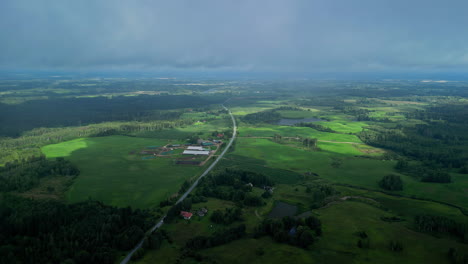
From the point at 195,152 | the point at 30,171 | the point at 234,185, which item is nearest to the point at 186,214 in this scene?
the point at 234,185

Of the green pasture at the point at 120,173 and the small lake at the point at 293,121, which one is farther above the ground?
the small lake at the point at 293,121

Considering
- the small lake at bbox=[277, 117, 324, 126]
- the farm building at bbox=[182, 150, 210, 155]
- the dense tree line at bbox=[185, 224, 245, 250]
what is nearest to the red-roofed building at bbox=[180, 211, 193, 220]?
the dense tree line at bbox=[185, 224, 245, 250]

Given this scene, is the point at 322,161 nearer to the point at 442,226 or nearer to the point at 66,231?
the point at 442,226

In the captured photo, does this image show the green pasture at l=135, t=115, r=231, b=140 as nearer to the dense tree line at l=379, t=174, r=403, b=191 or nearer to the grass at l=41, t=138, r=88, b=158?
the grass at l=41, t=138, r=88, b=158

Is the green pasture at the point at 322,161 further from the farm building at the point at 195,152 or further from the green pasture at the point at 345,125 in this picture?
the green pasture at the point at 345,125

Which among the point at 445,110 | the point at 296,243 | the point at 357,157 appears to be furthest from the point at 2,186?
the point at 445,110

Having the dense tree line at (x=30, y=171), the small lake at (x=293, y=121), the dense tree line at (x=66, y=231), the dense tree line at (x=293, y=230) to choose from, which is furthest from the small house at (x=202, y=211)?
the small lake at (x=293, y=121)

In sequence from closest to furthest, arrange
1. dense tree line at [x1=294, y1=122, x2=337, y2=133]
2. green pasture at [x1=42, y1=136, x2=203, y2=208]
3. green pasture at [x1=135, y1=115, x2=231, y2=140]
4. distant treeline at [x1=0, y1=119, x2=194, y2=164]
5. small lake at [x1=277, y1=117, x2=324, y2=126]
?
green pasture at [x1=42, y1=136, x2=203, y2=208] < distant treeline at [x1=0, y1=119, x2=194, y2=164] < green pasture at [x1=135, y1=115, x2=231, y2=140] < dense tree line at [x1=294, y1=122, x2=337, y2=133] < small lake at [x1=277, y1=117, x2=324, y2=126]
